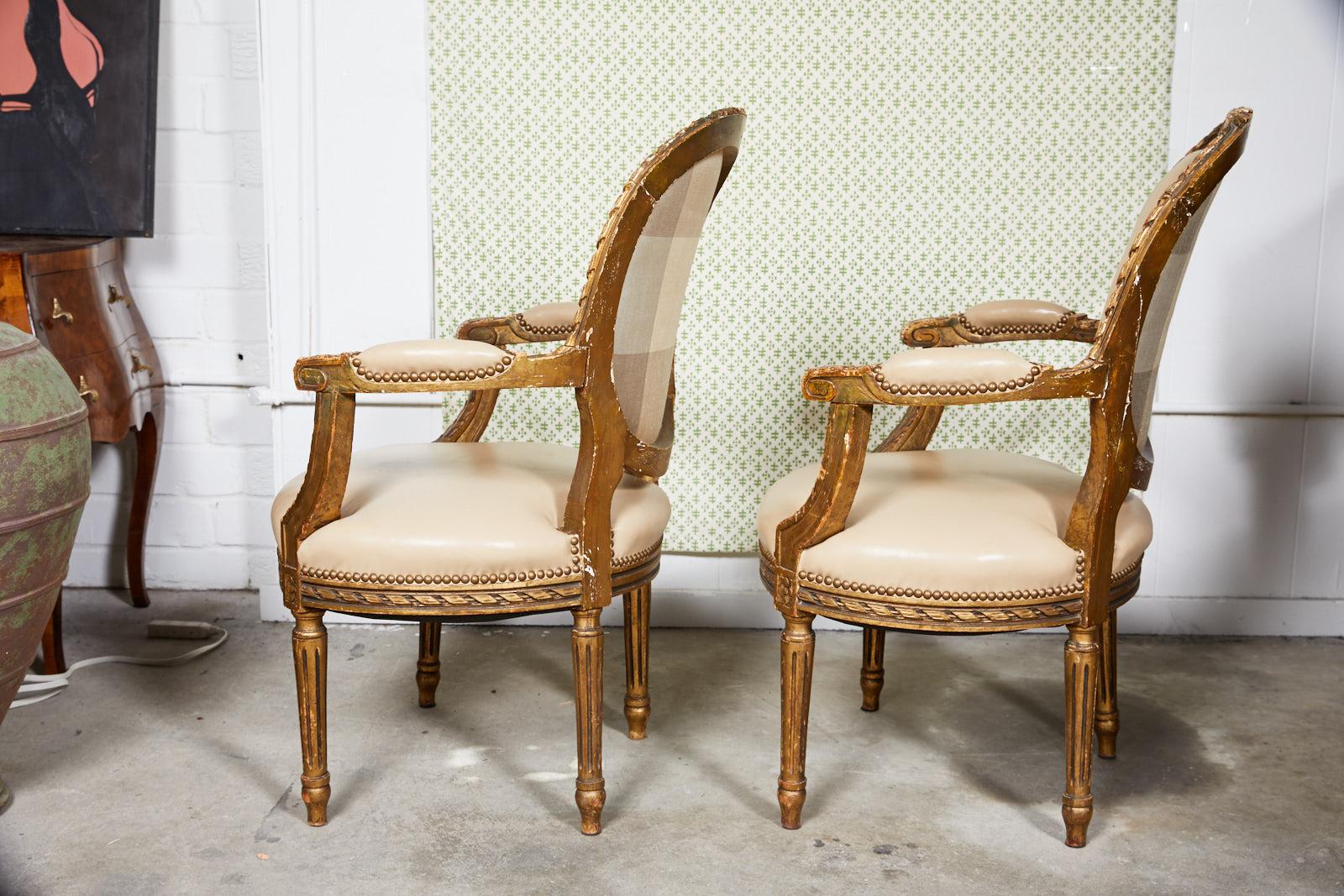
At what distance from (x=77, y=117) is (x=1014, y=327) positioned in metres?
2.14

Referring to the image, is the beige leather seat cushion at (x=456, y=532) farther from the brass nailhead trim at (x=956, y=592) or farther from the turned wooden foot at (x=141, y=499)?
the turned wooden foot at (x=141, y=499)

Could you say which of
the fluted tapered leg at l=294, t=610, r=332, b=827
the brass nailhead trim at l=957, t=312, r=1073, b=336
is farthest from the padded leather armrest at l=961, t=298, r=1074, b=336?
the fluted tapered leg at l=294, t=610, r=332, b=827

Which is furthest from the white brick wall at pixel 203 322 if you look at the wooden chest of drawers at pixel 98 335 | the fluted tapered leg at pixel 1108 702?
the fluted tapered leg at pixel 1108 702

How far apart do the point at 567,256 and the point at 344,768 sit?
4.16ft

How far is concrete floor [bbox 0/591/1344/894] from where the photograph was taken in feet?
5.89

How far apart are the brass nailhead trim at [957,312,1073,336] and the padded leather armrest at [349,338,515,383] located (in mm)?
1012

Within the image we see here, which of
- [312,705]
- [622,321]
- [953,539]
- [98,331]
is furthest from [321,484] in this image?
[98,331]

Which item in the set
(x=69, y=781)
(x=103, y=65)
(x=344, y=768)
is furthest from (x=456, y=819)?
(x=103, y=65)

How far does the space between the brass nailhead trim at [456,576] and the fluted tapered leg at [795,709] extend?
0.34m

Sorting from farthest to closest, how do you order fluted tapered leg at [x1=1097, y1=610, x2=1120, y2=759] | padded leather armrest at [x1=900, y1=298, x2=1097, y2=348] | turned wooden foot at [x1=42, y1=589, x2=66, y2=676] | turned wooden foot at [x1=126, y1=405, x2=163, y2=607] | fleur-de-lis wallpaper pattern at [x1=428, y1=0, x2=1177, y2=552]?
turned wooden foot at [x1=126, y1=405, x2=163, y2=607]
fleur-de-lis wallpaper pattern at [x1=428, y1=0, x2=1177, y2=552]
turned wooden foot at [x1=42, y1=589, x2=66, y2=676]
padded leather armrest at [x1=900, y1=298, x2=1097, y2=348]
fluted tapered leg at [x1=1097, y1=610, x2=1120, y2=759]

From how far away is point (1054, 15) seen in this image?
2691 millimetres

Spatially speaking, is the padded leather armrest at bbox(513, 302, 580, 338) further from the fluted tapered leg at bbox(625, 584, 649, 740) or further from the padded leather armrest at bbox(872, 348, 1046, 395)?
the padded leather armrest at bbox(872, 348, 1046, 395)

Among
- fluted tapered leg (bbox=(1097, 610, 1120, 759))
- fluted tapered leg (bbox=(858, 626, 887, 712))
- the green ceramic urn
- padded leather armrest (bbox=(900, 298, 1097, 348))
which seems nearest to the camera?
the green ceramic urn

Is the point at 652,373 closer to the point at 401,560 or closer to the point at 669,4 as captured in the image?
the point at 401,560
